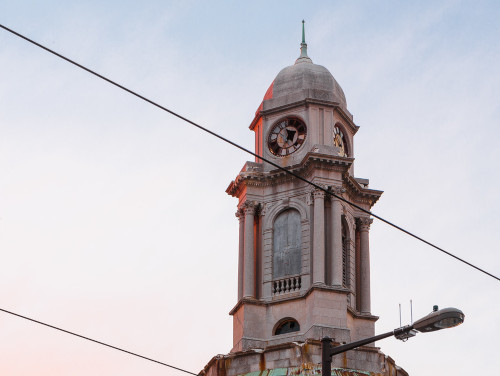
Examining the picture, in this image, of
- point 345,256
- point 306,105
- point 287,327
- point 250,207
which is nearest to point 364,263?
point 345,256

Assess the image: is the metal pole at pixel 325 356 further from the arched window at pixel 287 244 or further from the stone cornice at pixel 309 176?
the stone cornice at pixel 309 176

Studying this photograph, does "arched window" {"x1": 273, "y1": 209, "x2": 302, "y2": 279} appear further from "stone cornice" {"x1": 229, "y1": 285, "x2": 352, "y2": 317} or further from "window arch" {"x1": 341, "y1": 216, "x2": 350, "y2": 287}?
"window arch" {"x1": 341, "y1": 216, "x2": 350, "y2": 287}

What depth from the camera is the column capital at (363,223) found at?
58.5 meters

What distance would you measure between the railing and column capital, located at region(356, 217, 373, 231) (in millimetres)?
4994

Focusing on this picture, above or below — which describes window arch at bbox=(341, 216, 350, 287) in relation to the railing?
above

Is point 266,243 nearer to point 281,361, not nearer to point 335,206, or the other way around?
point 335,206

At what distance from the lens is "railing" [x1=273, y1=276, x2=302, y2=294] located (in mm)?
55375

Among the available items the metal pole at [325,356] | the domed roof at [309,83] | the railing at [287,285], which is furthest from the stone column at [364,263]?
the metal pole at [325,356]

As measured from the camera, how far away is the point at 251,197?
2270 inches

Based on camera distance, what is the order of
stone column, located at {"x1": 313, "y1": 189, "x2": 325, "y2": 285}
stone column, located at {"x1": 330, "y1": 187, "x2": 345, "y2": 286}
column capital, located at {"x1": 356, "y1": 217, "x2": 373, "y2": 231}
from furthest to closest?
column capital, located at {"x1": 356, "y1": 217, "x2": 373, "y2": 231}
stone column, located at {"x1": 330, "y1": 187, "x2": 345, "y2": 286}
stone column, located at {"x1": 313, "y1": 189, "x2": 325, "y2": 285}

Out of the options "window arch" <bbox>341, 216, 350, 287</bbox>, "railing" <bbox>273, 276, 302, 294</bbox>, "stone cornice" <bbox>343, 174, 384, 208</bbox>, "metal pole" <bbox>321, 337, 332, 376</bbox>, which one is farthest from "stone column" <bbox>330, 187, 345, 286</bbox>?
"metal pole" <bbox>321, 337, 332, 376</bbox>

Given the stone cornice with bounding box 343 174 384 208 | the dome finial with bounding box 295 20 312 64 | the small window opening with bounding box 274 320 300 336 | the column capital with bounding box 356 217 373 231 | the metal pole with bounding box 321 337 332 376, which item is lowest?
the metal pole with bounding box 321 337 332 376

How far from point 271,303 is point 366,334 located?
4.77 m

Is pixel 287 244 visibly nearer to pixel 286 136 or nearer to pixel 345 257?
pixel 345 257
